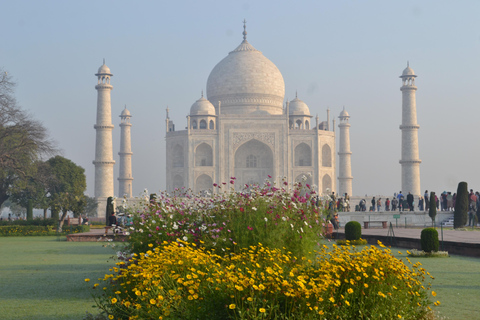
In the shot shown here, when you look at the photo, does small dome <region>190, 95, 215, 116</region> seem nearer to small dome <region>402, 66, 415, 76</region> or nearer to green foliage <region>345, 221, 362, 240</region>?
small dome <region>402, 66, 415, 76</region>

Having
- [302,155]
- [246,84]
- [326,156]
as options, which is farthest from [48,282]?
[246,84]

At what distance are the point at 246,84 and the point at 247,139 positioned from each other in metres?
5.16

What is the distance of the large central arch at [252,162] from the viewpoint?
43.2m

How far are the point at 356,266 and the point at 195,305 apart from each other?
128 centimetres

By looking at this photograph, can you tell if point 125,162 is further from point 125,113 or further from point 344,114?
point 344,114

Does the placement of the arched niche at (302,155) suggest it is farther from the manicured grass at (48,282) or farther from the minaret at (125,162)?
the manicured grass at (48,282)

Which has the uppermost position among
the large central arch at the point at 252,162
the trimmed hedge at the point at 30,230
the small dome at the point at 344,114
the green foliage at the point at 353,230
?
the small dome at the point at 344,114

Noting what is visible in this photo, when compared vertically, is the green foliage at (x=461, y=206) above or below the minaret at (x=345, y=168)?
below

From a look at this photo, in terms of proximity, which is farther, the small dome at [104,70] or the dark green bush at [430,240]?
the small dome at [104,70]

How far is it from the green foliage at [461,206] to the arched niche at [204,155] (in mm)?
23264

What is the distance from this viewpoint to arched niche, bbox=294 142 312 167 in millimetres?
43094

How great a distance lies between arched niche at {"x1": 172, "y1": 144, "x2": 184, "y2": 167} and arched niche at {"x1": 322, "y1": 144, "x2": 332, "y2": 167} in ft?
32.3

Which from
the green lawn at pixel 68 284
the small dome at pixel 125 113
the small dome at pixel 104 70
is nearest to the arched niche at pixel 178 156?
the small dome at pixel 125 113

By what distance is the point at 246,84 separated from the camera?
45312 millimetres
